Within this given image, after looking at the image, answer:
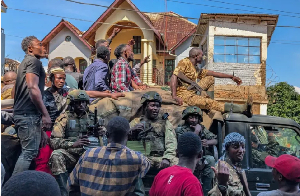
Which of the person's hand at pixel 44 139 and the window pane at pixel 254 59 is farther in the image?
the window pane at pixel 254 59

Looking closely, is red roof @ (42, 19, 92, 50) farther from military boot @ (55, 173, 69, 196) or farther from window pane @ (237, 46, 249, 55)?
military boot @ (55, 173, 69, 196)

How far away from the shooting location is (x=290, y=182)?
2.86 metres

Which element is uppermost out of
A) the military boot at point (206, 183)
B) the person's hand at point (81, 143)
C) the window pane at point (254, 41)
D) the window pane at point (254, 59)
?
the window pane at point (254, 41)

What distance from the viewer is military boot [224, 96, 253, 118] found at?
4814 millimetres

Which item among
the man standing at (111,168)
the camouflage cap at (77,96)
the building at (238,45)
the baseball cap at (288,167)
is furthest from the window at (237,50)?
the baseball cap at (288,167)

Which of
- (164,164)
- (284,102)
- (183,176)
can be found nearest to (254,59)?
(284,102)

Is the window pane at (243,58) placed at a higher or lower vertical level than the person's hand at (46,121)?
higher

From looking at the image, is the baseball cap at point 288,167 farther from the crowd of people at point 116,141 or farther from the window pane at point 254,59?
the window pane at point 254,59

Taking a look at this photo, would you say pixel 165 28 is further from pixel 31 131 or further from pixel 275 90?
pixel 31 131

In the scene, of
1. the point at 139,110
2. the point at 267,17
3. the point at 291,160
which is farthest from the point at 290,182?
the point at 267,17

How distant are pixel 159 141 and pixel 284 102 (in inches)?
730

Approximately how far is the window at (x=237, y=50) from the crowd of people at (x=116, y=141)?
508 inches

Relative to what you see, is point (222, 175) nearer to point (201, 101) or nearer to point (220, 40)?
point (201, 101)

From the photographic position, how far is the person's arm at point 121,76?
18.2 ft
